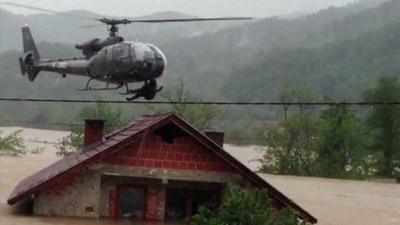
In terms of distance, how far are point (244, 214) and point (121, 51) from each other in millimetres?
5792

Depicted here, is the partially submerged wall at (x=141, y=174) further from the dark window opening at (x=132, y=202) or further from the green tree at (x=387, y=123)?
the green tree at (x=387, y=123)

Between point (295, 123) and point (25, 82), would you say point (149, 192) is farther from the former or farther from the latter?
point (25, 82)

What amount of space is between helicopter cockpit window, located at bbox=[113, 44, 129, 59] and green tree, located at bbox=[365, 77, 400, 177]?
4365 centimetres

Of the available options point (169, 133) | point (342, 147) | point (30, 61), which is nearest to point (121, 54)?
point (169, 133)

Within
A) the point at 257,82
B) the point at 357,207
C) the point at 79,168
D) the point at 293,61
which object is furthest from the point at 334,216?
the point at 293,61

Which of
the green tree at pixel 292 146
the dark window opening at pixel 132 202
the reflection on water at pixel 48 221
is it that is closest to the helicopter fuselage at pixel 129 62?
the reflection on water at pixel 48 221

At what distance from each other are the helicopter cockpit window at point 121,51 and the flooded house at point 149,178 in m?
3.20

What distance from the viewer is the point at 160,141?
73.5 feet

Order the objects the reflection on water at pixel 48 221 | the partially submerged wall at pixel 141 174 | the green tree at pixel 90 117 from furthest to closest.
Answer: the green tree at pixel 90 117 < the partially submerged wall at pixel 141 174 < the reflection on water at pixel 48 221

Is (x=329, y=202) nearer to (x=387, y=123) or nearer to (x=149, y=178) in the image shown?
(x=149, y=178)

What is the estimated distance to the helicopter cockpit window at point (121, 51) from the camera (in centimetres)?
1902

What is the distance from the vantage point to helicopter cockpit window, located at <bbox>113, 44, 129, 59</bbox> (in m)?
19.0

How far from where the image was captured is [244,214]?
1502 cm

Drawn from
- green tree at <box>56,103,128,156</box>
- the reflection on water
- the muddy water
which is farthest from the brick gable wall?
green tree at <box>56,103,128,156</box>
